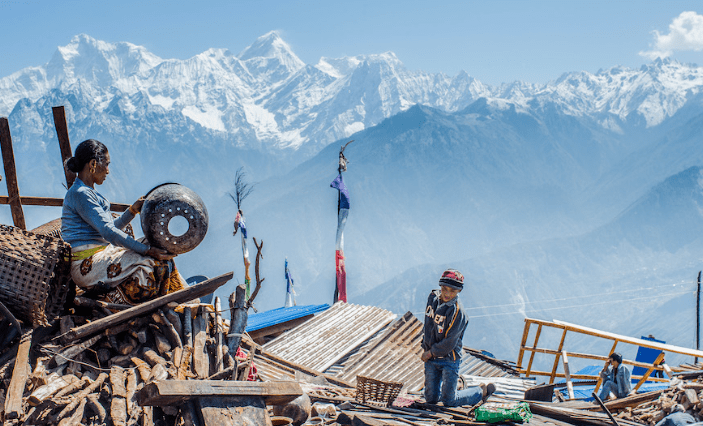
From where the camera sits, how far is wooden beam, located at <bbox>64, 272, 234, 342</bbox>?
6.23 metres

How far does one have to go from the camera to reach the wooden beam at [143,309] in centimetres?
623

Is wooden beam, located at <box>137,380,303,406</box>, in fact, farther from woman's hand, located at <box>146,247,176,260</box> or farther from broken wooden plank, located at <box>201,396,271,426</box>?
woman's hand, located at <box>146,247,176,260</box>

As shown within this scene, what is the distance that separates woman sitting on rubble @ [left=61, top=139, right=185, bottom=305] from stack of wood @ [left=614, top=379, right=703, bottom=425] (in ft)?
21.4

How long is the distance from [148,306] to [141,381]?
2.93ft

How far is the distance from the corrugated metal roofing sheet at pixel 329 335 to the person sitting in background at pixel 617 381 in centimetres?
644

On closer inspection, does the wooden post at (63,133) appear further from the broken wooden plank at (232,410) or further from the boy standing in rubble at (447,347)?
the boy standing in rubble at (447,347)

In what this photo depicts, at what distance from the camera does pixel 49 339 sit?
6.60 meters

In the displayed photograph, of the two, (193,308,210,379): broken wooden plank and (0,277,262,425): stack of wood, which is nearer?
(0,277,262,425): stack of wood

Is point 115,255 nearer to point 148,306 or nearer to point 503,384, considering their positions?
point 148,306

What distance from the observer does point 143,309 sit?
21.9 ft

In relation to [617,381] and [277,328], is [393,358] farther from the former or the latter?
[617,381]

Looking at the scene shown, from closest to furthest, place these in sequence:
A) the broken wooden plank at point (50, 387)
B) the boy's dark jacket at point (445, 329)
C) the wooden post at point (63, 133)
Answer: the broken wooden plank at point (50, 387), the boy's dark jacket at point (445, 329), the wooden post at point (63, 133)

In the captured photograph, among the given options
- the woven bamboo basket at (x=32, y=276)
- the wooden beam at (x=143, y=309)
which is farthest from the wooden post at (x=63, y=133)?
the wooden beam at (x=143, y=309)

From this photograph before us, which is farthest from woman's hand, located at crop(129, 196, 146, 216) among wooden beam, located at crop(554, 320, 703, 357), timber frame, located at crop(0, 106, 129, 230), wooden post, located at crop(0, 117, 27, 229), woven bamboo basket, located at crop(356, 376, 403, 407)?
wooden beam, located at crop(554, 320, 703, 357)
